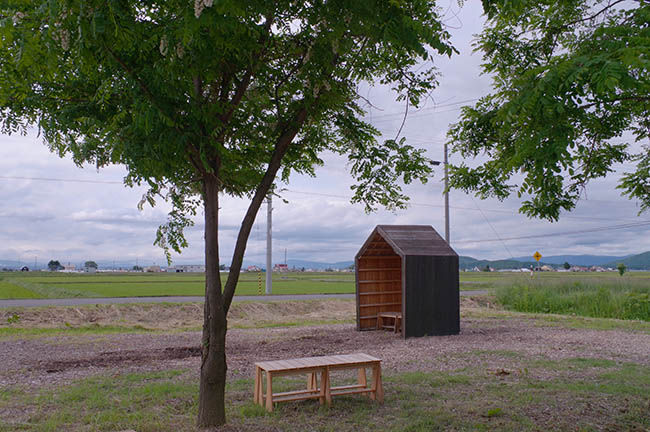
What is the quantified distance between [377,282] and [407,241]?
92.1 inches

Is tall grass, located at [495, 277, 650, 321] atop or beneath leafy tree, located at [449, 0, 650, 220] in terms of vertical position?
beneath

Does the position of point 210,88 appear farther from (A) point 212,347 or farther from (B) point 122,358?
(B) point 122,358

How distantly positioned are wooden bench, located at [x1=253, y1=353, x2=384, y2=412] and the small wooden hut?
21.2 ft

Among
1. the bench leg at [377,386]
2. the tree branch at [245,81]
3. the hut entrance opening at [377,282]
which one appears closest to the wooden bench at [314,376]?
the bench leg at [377,386]

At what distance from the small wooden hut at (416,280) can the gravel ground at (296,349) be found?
52cm

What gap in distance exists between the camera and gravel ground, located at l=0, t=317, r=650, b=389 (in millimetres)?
9320

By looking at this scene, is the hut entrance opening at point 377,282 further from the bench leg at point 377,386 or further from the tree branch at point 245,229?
the tree branch at point 245,229

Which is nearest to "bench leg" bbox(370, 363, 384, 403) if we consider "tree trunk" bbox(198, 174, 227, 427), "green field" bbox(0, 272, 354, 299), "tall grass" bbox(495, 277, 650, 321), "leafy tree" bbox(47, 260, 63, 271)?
"tree trunk" bbox(198, 174, 227, 427)

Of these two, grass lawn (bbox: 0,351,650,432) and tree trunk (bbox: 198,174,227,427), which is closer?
tree trunk (bbox: 198,174,227,427)

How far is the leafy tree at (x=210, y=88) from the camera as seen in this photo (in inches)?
168

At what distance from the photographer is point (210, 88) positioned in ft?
20.4

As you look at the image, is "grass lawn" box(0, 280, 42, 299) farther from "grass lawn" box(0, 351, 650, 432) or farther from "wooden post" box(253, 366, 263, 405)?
"wooden post" box(253, 366, 263, 405)

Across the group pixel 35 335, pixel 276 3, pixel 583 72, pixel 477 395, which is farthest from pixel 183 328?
pixel 583 72

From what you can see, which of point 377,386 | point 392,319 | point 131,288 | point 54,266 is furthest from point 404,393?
point 54,266
